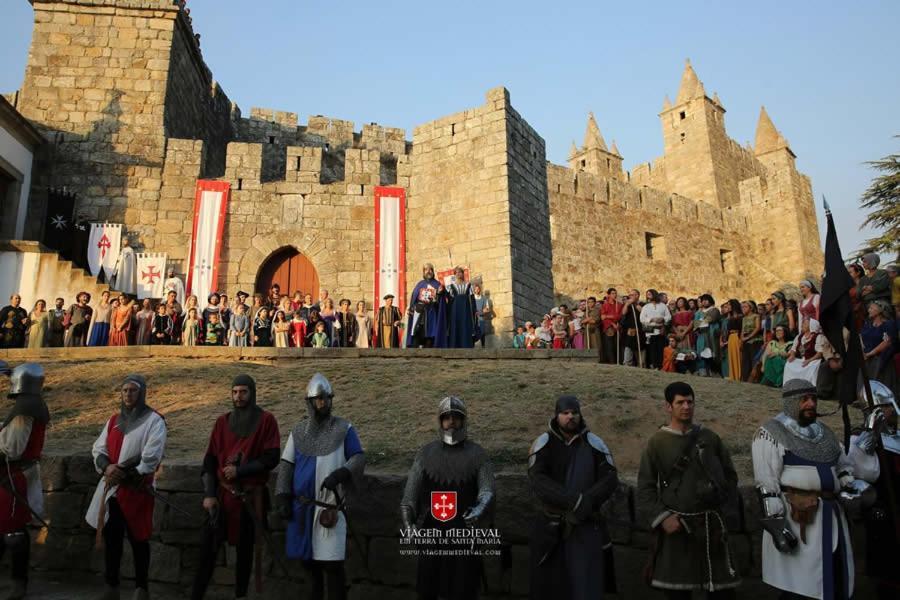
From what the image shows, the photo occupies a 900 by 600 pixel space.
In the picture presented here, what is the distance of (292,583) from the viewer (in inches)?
176

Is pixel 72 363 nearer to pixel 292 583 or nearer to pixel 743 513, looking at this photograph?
pixel 292 583

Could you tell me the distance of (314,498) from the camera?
4.04 m

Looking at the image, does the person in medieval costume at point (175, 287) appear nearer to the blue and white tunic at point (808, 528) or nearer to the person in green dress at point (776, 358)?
the person in green dress at point (776, 358)

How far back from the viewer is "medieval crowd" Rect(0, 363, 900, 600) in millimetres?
3549

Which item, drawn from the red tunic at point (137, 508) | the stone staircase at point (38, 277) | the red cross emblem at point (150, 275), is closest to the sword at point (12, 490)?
the red tunic at point (137, 508)

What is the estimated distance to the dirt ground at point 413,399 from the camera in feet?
19.4

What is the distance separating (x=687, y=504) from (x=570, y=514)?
0.63 metres

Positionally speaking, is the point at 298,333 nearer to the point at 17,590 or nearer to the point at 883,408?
the point at 17,590

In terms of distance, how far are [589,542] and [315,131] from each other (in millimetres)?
18455

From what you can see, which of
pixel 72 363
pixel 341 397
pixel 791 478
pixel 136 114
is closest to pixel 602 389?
pixel 341 397

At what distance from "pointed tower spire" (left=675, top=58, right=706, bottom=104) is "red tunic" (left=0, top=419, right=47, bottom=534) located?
42373 mm

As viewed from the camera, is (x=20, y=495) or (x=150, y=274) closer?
(x=20, y=495)

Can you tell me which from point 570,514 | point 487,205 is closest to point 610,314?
point 487,205

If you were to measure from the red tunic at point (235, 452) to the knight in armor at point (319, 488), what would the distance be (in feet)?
0.68
